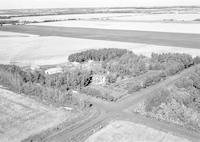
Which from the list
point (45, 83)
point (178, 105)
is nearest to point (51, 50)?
point (45, 83)

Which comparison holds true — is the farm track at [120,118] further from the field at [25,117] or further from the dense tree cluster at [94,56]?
the dense tree cluster at [94,56]

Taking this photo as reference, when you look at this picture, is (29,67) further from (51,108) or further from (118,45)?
(118,45)

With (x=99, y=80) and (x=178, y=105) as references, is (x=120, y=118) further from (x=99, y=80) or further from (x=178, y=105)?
(x=99, y=80)

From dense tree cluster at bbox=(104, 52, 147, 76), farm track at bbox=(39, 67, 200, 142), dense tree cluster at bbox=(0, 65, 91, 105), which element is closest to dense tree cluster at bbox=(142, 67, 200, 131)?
farm track at bbox=(39, 67, 200, 142)

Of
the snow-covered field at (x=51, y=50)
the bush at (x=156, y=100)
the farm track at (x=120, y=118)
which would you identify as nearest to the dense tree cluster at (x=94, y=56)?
the snow-covered field at (x=51, y=50)

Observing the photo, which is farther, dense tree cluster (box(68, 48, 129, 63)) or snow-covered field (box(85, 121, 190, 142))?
Result: dense tree cluster (box(68, 48, 129, 63))

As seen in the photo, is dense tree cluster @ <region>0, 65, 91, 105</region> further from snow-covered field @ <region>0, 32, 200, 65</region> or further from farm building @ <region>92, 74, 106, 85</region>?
snow-covered field @ <region>0, 32, 200, 65</region>

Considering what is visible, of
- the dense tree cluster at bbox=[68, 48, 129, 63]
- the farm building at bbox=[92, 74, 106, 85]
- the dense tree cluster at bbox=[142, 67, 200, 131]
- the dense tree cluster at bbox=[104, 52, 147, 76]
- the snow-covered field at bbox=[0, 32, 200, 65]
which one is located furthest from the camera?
the snow-covered field at bbox=[0, 32, 200, 65]

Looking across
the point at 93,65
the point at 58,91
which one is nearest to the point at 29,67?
the point at 93,65
